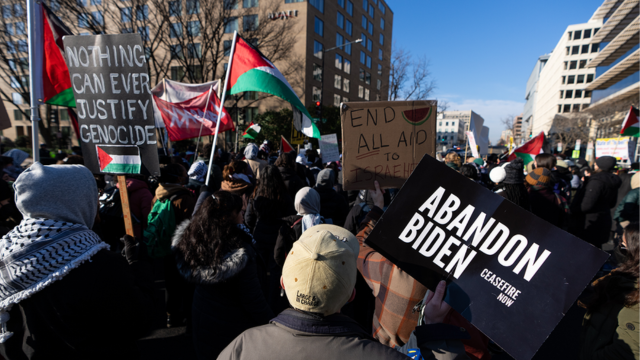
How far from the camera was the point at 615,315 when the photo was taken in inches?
72.4

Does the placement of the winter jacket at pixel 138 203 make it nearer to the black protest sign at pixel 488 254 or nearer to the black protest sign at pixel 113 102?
the black protest sign at pixel 113 102

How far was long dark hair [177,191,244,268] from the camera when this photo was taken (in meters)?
2.27

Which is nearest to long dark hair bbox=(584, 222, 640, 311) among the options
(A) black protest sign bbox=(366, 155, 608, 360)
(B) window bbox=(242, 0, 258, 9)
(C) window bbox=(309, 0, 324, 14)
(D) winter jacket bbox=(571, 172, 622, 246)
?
(A) black protest sign bbox=(366, 155, 608, 360)

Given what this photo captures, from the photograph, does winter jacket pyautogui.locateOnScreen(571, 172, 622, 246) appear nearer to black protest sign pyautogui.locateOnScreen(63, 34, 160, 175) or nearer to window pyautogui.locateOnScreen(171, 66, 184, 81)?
black protest sign pyautogui.locateOnScreen(63, 34, 160, 175)

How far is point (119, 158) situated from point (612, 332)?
3728 millimetres

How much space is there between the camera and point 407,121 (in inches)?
108

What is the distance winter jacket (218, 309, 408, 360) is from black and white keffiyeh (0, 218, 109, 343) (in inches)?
33.8

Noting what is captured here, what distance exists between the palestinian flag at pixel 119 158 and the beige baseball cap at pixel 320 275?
2.19 metres

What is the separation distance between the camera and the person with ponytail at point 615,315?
1.76 metres

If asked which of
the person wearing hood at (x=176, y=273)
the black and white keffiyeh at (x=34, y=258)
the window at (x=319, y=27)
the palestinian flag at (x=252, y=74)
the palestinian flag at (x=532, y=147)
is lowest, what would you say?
the person wearing hood at (x=176, y=273)

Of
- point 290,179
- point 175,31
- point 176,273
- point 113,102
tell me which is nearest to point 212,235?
point 113,102

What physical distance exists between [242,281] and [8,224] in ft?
8.02

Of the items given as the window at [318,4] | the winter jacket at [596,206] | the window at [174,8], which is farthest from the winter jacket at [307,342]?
the window at [318,4]

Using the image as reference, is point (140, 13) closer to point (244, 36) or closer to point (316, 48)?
point (244, 36)
